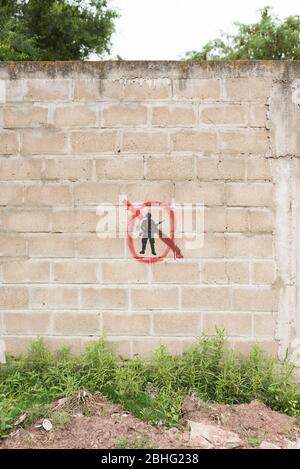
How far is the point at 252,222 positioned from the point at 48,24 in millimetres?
10618

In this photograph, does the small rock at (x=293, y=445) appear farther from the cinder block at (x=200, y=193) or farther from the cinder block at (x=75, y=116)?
the cinder block at (x=75, y=116)

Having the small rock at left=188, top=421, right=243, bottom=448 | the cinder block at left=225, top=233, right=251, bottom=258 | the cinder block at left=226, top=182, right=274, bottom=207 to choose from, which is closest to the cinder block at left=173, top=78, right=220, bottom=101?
the cinder block at left=226, top=182, right=274, bottom=207

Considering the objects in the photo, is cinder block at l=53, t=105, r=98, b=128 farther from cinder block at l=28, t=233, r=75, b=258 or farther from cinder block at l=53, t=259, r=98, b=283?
cinder block at l=53, t=259, r=98, b=283

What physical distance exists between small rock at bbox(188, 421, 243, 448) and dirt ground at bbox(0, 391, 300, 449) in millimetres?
33

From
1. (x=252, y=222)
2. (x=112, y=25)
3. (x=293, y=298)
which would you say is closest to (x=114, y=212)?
(x=252, y=222)

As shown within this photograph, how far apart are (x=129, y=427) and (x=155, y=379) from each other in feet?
1.67

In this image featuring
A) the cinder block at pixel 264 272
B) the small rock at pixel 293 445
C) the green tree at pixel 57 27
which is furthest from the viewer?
the green tree at pixel 57 27

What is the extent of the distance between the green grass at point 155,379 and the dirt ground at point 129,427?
3.5 inches

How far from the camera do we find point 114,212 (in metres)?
3.85

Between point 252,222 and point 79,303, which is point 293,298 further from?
point 79,303

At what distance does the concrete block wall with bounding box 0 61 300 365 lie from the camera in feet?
12.5

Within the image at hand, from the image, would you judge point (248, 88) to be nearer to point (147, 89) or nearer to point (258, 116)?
point (258, 116)

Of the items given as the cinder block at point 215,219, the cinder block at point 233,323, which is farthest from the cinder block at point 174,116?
the cinder block at point 233,323

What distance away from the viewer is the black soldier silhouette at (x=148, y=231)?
3.85 m
